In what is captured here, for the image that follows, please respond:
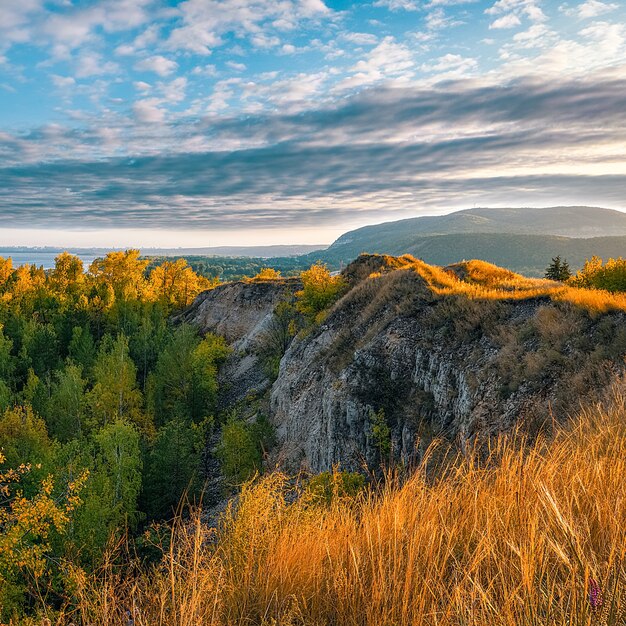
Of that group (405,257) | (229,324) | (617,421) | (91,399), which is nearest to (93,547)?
(91,399)

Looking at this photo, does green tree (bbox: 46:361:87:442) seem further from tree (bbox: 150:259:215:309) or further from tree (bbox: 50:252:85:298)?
tree (bbox: 150:259:215:309)

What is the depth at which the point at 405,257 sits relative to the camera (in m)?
43.2

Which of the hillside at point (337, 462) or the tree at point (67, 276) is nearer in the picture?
the hillside at point (337, 462)

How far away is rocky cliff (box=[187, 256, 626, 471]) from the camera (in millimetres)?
13258

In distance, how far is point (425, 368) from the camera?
19.3 metres

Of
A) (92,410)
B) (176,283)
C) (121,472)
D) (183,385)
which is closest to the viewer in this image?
(121,472)

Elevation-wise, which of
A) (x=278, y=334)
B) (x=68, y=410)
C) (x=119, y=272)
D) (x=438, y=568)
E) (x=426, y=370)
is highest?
(x=119, y=272)

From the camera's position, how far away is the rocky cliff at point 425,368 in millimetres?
13258

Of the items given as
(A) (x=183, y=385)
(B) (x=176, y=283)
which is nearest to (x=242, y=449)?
(A) (x=183, y=385)

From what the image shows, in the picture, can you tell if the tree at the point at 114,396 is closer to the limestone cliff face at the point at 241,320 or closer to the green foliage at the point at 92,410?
the green foliage at the point at 92,410

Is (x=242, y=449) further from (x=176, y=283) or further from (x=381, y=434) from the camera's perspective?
(x=176, y=283)

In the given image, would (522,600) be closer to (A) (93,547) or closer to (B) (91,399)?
(A) (93,547)

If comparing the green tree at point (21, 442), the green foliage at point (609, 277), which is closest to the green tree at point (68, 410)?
the green tree at point (21, 442)

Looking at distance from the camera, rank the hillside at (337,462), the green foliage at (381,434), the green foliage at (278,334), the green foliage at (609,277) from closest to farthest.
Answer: the hillside at (337,462)
the green foliage at (381,434)
the green foliage at (609,277)
the green foliage at (278,334)
